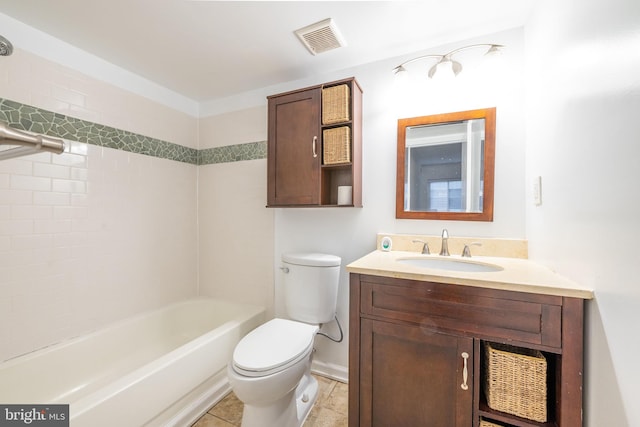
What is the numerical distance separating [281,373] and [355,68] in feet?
6.21

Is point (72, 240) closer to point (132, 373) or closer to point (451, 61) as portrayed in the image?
point (132, 373)

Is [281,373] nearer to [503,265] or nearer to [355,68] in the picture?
[503,265]

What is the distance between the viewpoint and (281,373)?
1.21m

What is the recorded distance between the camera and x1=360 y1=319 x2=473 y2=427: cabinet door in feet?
3.30

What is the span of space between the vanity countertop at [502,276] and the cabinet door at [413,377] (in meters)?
0.22

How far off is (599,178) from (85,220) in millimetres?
2501

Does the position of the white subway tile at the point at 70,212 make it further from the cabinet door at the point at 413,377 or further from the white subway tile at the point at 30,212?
the cabinet door at the point at 413,377

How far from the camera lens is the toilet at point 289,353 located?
1194 millimetres

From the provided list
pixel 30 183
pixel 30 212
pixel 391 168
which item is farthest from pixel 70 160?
pixel 391 168

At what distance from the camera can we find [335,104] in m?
1.66

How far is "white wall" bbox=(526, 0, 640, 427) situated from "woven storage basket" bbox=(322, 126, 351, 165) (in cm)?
96

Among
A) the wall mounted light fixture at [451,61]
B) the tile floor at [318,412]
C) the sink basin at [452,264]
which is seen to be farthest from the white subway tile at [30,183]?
the wall mounted light fixture at [451,61]

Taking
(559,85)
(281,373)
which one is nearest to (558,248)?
(559,85)

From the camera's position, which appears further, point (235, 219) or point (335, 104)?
point (235, 219)
